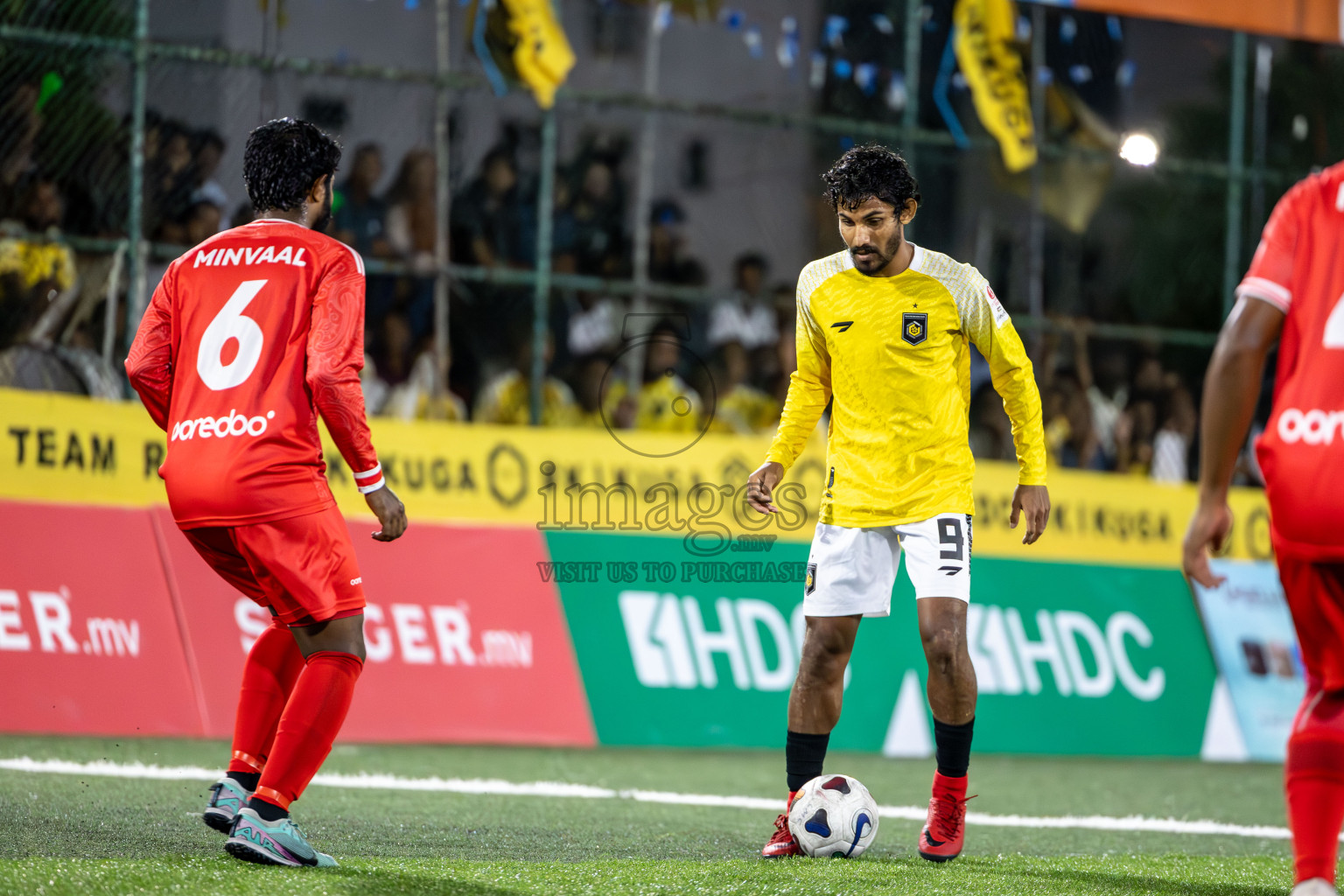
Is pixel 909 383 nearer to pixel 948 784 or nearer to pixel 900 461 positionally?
pixel 900 461

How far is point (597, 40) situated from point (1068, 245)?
4552 millimetres

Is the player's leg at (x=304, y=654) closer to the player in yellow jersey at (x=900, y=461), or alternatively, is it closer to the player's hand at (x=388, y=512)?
the player's hand at (x=388, y=512)

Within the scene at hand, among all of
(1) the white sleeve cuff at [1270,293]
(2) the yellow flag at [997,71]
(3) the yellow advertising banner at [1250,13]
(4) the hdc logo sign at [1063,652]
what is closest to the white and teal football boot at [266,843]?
(1) the white sleeve cuff at [1270,293]

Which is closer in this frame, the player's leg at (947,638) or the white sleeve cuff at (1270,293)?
the white sleeve cuff at (1270,293)

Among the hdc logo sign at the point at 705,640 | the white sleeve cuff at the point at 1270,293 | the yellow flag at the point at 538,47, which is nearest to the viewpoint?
the white sleeve cuff at the point at 1270,293

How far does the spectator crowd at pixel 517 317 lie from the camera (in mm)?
9742

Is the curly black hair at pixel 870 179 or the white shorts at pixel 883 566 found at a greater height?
the curly black hair at pixel 870 179

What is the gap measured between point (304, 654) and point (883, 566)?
6.16 ft

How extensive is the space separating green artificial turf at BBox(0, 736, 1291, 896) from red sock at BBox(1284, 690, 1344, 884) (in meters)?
1.10

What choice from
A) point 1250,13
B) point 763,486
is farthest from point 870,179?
point 1250,13

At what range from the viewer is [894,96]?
1314 cm

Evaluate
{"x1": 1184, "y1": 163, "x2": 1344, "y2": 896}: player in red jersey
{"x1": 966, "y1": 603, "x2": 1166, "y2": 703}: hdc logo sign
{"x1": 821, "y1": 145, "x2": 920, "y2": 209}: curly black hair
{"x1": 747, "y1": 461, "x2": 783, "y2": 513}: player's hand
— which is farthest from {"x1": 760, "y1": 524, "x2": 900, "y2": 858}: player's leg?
{"x1": 966, "y1": 603, "x2": 1166, "y2": 703}: hdc logo sign

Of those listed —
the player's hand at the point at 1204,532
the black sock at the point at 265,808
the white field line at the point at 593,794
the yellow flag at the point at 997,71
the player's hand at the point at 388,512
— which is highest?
the yellow flag at the point at 997,71

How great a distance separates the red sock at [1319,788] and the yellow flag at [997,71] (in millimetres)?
10134
